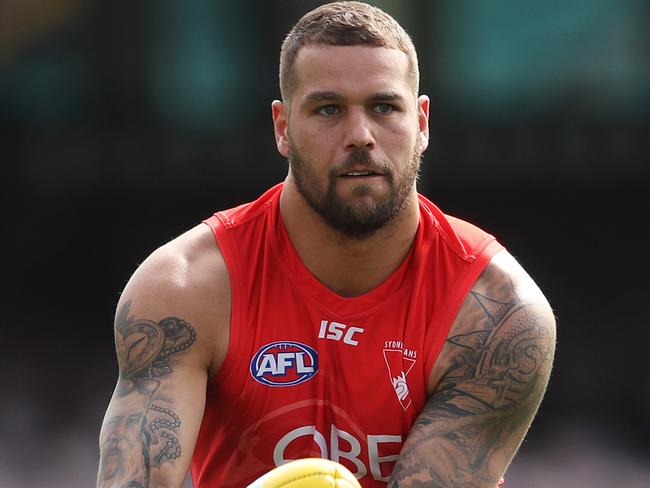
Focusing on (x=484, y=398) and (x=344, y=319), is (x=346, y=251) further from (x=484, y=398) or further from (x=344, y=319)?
(x=484, y=398)

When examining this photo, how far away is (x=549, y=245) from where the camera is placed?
10.5 meters

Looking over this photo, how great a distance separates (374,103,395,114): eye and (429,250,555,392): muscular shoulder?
23.6 inches

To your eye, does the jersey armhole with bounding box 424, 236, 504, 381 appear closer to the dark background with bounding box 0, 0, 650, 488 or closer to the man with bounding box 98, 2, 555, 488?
the man with bounding box 98, 2, 555, 488

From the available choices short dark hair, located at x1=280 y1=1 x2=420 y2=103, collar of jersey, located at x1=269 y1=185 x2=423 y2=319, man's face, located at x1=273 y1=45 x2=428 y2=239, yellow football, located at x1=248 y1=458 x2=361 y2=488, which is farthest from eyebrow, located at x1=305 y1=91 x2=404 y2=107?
yellow football, located at x1=248 y1=458 x2=361 y2=488

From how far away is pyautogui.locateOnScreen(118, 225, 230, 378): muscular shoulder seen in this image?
4.52 m

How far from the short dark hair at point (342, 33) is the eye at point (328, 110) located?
0.14 metres

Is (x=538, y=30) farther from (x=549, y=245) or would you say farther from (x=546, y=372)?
(x=546, y=372)

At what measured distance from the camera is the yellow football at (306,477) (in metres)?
3.93

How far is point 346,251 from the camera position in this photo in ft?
15.5

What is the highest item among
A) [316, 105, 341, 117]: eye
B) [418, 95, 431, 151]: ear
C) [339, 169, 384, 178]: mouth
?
[316, 105, 341, 117]: eye

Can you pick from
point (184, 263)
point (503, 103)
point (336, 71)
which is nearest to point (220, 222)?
point (184, 263)

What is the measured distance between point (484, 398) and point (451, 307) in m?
0.30

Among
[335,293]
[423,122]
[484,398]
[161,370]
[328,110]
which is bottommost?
[484,398]

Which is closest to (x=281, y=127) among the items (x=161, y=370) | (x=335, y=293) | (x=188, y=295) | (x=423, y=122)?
(x=423, y=122)
